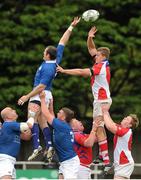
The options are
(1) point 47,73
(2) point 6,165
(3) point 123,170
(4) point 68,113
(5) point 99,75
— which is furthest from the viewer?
(5) point 99,75

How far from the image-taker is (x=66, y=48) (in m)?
28.1

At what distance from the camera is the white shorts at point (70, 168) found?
17.2 meters

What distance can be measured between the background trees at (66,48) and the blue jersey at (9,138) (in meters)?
9.99

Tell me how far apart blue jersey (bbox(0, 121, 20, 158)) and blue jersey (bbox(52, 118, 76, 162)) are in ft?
2.35

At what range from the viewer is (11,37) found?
28.2 metres

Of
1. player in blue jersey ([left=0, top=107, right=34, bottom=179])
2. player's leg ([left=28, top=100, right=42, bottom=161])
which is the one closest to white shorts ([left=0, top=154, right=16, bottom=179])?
player in blue jersey ([left=0, top=107, right=34, bottom=179])

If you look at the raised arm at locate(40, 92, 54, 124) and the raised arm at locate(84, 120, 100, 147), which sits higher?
the raised arm at locate(40, 92, 54, 124)

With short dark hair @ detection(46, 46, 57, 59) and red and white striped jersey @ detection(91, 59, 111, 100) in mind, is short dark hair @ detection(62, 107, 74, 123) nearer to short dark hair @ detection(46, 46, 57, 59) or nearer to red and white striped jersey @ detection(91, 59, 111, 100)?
red and white striped jersey @ detection(91, 59, 111, 100)

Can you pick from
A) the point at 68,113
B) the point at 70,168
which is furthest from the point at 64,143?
the point at 68,113

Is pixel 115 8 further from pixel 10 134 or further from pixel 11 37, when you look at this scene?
pixel 10 134

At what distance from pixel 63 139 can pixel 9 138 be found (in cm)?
100

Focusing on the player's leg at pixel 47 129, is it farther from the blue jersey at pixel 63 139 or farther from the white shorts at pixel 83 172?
the blue jersey at pixel 63 139

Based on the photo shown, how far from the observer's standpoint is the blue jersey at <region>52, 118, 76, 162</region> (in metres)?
17.3

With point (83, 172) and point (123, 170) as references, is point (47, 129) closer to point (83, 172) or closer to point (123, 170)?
point (83, 172)
